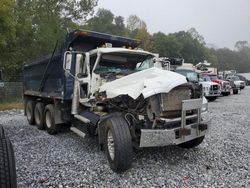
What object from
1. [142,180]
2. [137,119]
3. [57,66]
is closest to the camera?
[142,180]

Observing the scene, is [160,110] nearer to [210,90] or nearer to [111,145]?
[111,145]

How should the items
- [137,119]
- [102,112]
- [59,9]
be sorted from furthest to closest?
1. [59,9]
2. [102,112]
3. [137,119]

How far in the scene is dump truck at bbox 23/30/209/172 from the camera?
5105 millimetres

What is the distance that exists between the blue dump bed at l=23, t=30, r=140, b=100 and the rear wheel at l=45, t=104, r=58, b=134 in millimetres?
358

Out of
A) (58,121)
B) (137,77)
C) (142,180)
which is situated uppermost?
(137,77)

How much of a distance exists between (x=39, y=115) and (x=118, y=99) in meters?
4.51

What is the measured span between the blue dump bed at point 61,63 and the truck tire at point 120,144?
2476 millimetres

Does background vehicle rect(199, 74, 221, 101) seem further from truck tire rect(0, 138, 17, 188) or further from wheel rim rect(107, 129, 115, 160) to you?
truck tire rect(0, 138, 17, 188)

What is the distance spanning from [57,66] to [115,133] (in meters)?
3.65

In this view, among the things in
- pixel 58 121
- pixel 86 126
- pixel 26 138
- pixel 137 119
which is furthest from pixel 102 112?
pixel 26 138

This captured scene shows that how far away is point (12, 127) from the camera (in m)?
10.1

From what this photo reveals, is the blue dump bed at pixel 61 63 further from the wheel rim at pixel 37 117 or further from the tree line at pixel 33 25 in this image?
the tree line at pixel 33 25

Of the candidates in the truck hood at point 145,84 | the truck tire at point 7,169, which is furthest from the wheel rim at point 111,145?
the truck tire at point 7,169

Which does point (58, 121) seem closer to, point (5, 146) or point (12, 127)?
point (12, 127)
